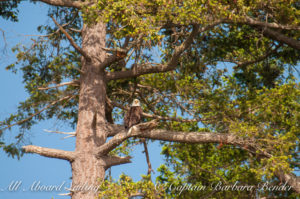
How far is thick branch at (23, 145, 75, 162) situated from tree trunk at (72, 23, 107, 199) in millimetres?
159

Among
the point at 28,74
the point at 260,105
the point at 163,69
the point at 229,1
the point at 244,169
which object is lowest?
the point at 244,169

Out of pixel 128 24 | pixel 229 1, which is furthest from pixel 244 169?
pixel 128 24

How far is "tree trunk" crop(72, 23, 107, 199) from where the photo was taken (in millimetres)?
9836

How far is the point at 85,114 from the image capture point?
34.5 ft

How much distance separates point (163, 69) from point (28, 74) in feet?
15.5

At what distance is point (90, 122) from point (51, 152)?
1.23 m

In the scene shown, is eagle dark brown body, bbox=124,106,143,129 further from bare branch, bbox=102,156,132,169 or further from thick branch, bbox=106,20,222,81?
thick branch, bbox=106,20,222,81

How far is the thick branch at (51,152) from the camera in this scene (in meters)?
9.91

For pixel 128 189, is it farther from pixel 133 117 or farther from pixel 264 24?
pixel 264 24

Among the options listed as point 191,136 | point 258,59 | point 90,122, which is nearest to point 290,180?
point 191,136

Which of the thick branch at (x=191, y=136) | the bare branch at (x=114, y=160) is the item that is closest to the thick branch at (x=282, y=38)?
the thick branch at (x=191, y=136)

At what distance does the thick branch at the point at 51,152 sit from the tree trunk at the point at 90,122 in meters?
0.16

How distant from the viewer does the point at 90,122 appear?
10.4 metres

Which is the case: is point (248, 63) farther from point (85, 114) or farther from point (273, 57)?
point (85, 114)
